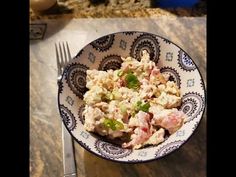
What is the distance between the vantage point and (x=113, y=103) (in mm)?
982

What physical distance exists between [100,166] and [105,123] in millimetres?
136

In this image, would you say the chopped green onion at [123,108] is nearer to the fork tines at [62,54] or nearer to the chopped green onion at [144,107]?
the chopped green onion at [144,107]

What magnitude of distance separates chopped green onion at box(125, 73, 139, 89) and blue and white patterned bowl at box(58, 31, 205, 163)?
0.07 m

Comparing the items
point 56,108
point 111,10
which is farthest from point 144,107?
point 111,10

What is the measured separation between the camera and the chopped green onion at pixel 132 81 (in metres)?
1.02

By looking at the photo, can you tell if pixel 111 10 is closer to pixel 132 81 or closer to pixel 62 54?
pixel 62 54

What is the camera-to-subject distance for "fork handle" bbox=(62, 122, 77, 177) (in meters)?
0.99

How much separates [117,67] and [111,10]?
305 millimetres

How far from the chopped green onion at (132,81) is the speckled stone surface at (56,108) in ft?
0.63

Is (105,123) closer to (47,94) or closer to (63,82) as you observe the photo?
(63,82)

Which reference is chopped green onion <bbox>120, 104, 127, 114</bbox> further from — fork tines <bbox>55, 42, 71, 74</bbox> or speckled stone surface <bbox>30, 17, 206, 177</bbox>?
fork tines <bbox>55, 42, 71, 74</bbox>

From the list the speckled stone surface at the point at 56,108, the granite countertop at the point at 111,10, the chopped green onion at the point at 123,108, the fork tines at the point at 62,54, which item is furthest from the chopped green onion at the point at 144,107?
the granite countertop at the point at 111,10

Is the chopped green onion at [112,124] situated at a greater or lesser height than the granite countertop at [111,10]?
lesser

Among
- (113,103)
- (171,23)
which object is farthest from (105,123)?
(171,23)
